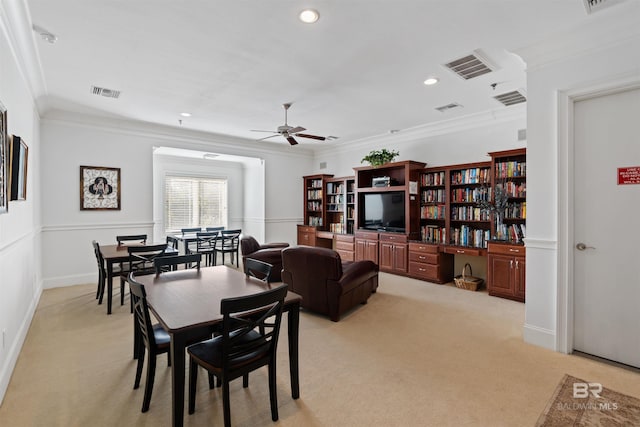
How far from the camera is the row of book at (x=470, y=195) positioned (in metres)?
5.22

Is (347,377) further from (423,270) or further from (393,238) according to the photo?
(393,238)

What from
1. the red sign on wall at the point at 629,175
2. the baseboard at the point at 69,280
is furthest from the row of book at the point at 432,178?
the baseboard at the point at 69,280

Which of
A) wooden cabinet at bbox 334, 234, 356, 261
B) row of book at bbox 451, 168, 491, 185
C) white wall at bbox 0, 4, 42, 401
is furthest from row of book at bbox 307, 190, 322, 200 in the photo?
white wall at bbox 0, 4, 42, 401

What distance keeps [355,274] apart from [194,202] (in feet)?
18.4

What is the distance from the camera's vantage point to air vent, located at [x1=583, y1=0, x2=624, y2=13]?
8.00 ft

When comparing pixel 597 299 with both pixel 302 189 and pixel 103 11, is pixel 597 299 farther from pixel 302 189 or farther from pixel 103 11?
pixel 302 189

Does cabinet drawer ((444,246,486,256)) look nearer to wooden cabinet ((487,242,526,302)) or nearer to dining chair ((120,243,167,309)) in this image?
wooden cabinet ((487,242,526,302))

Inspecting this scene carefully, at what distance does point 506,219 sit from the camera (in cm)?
499

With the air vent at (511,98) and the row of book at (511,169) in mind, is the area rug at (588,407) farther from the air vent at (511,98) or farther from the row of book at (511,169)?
the air vent at (511,98)

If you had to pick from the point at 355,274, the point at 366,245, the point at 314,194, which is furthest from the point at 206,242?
the point at 355,274

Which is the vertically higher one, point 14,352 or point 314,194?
point 314,194

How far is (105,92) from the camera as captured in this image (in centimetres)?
434

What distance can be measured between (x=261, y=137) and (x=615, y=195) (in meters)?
6.02

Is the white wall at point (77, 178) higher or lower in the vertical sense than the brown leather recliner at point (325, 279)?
higher
